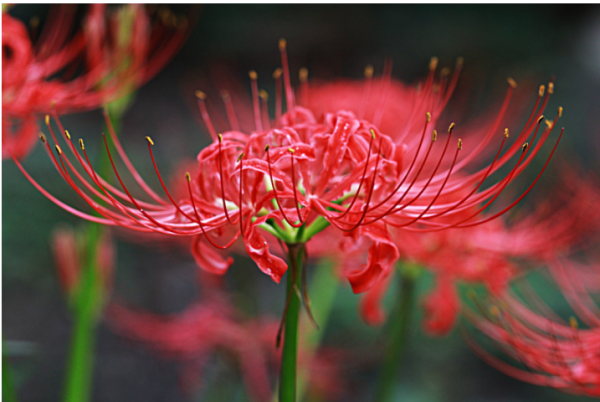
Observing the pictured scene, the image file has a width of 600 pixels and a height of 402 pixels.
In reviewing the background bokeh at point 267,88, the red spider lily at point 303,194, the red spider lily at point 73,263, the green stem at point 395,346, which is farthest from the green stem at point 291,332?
the background bokeh at point 267,88

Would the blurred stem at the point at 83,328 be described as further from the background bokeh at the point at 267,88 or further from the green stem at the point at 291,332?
the background bokeh at the point at 267,88

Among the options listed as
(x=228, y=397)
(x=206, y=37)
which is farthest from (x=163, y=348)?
(x=206, y=37)

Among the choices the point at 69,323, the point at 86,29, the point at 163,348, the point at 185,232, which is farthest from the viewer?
the point at 69,323

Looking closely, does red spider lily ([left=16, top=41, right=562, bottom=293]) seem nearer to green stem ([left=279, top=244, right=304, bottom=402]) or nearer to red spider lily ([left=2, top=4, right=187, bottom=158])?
green stem ([left=279, top=244, right=304, bottom=402])

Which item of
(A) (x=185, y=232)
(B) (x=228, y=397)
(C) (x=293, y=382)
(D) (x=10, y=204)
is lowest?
(B) (x=228, y=397)

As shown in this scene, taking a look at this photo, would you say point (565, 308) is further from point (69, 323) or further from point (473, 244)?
point (69, 323)

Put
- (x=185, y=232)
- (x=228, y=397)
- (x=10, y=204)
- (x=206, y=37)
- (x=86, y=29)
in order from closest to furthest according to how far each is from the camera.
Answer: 1. (x=185, y=232)
2. (x=86, y=29)
3. (x=228, y=397)
4. (x=10, y=204)
5. (x=206, y=37)
